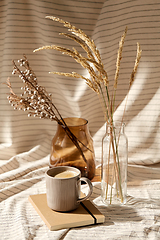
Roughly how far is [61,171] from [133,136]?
1.76 ft

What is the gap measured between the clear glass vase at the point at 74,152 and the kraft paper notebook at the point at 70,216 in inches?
7.0

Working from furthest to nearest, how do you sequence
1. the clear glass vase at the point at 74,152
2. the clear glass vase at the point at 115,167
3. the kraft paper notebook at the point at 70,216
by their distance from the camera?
the clear glass vase at the point at 74,152 < the clear glass vase at the point at 115,167 < the kraft paper notebook at the point at 70,216

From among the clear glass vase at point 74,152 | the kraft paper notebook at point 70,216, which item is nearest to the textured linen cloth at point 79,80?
the clear glass vase at point 74,152

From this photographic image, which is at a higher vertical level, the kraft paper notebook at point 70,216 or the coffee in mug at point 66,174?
the coffee in mug at point 66,174

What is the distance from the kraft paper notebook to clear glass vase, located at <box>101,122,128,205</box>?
87mm

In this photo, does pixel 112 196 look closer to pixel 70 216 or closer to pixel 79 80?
pixel 70 216

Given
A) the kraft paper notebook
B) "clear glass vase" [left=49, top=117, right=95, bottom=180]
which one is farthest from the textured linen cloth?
the kraft paper notebook

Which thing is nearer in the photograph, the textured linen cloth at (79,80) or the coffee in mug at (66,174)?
the coffee in mug at (66,174)

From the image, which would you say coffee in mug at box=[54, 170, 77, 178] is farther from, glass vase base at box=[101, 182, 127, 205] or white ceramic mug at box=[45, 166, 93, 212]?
glass vase base at box=[101, 182, 127, 205]

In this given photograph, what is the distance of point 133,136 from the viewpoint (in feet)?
4.42

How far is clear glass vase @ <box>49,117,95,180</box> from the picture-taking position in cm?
104

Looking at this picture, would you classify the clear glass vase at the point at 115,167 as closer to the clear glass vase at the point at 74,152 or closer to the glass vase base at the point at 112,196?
the glass vase base at the point at 112,196

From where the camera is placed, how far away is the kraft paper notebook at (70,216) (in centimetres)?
80

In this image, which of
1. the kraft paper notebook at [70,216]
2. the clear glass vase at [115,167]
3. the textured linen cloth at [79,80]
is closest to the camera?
the kraft paper notebook at [70,216]
